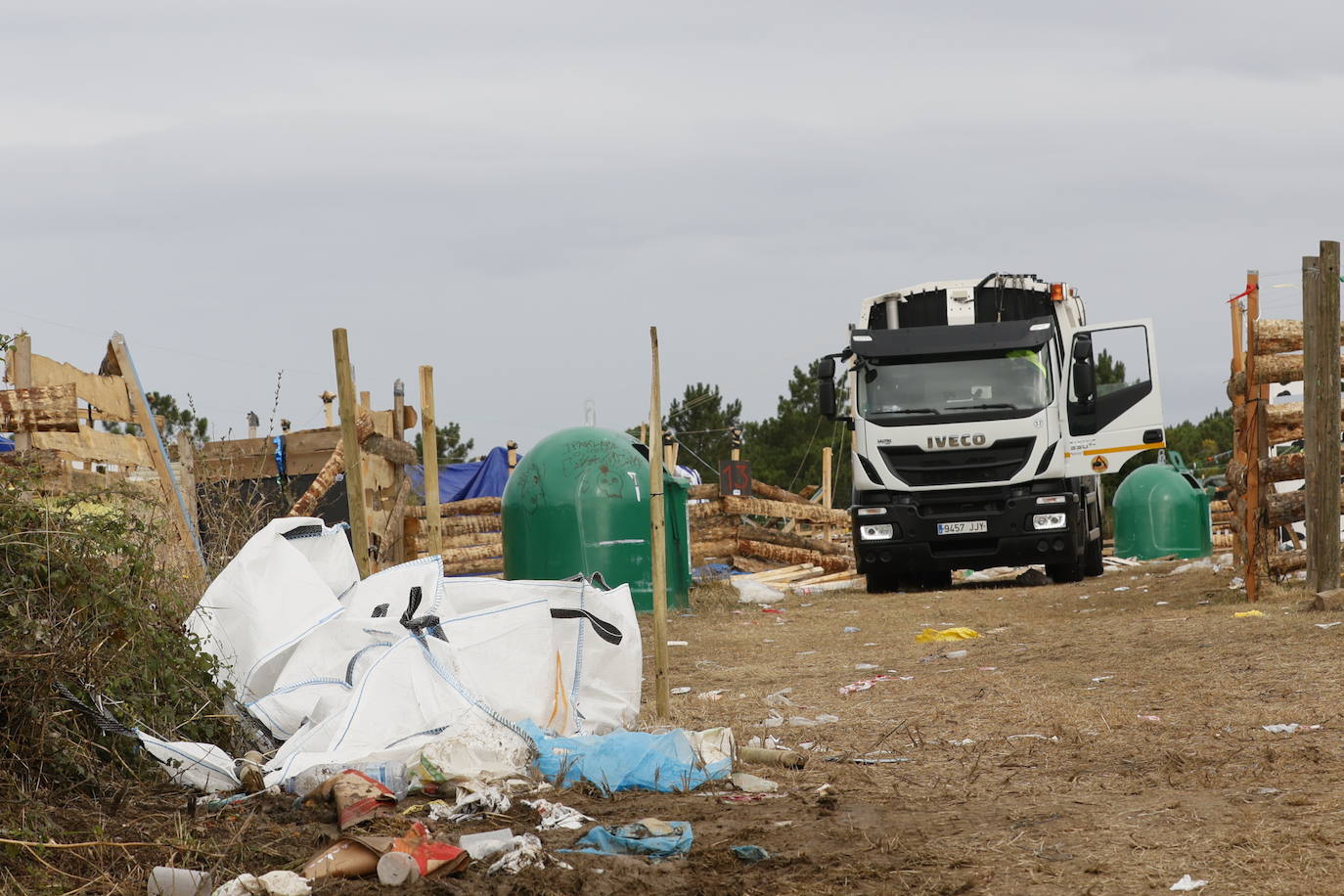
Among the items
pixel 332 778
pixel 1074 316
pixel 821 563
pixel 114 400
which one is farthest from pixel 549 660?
pixel 821 563

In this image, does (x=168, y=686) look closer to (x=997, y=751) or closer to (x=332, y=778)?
(x=332, y=778)

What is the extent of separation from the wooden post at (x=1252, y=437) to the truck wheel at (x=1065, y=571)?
5371mm

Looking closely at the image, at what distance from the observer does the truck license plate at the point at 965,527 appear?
662 inches

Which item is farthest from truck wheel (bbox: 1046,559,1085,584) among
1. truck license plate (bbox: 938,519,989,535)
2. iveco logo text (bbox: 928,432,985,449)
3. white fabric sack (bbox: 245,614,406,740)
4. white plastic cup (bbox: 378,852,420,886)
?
white plastic cup (bbox: 378,852,420,886)

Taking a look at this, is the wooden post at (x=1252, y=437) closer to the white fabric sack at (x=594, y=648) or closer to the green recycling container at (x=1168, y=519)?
the white fabric sack at (x=594, y=648)

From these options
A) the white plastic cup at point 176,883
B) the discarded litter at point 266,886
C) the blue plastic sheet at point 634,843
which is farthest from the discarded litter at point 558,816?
the white plastic cup at point 176,883

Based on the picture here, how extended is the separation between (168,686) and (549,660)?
1.78m

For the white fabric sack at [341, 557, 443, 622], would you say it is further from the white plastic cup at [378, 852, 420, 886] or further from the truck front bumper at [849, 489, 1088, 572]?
the truck front bumper at [849, 489, 1088, 572]

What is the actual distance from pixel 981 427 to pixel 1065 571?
10.2 feet

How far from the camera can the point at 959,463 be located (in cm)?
1666

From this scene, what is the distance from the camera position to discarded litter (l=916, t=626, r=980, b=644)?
11.4 meters

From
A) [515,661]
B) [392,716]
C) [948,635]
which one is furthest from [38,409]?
[948,635]

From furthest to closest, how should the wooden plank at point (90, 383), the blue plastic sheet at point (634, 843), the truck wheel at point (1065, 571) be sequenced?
the truck wheel at point (1065, 571), the wooden plank at point (90, 383), the blue plastic sheet at point (634, 843)

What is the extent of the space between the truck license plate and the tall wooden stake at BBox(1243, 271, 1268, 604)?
444 centimetres
